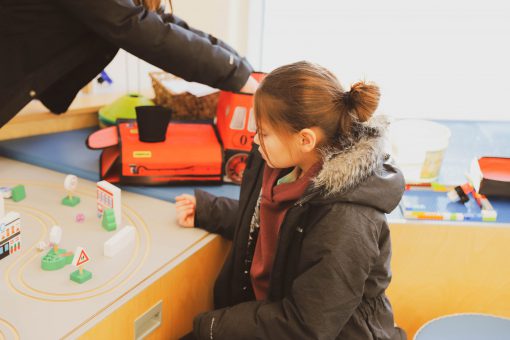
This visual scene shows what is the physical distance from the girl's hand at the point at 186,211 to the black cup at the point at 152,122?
22 centimetres

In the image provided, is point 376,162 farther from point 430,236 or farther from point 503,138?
point 503,138

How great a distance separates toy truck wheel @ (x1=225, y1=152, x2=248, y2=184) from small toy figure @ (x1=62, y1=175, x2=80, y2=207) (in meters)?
0.37

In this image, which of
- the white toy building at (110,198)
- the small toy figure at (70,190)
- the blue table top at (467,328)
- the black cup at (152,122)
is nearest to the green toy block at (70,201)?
the small toy figure at (70,190)

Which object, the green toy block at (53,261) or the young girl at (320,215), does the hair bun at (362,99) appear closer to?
the young girl at (320,215)

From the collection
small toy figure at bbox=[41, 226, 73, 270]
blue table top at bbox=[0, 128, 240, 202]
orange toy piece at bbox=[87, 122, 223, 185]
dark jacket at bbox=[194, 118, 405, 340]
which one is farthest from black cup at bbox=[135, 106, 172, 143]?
dark jacket at bbox=[194, 118, 405, 340]

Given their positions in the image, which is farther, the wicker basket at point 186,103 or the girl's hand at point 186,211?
the wicker basket at point 186,103

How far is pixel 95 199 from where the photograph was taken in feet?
4.12

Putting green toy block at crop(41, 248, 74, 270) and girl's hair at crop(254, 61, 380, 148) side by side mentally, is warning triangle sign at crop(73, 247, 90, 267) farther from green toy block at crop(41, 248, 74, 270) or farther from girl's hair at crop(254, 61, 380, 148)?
girl's hair at crop(254, 61, 380, 148)

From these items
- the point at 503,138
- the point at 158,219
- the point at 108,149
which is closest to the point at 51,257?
the point at 158,219

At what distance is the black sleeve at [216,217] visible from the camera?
115cm

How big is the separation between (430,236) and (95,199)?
0.77m

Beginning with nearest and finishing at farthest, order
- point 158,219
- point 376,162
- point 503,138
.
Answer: point 376,162 → point 158,219 → point 503,138

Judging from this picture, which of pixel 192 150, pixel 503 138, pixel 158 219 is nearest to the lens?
pixel 158 219

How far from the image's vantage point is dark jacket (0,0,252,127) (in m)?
1.08
